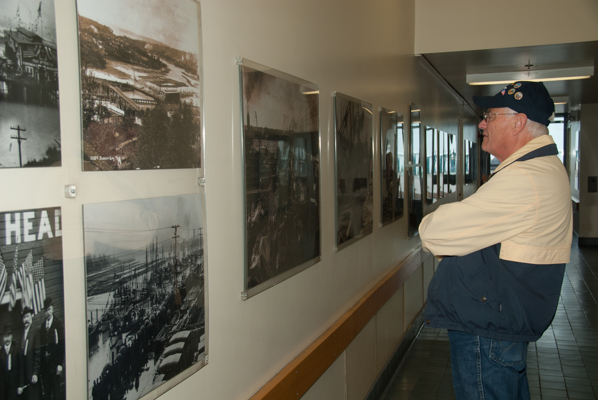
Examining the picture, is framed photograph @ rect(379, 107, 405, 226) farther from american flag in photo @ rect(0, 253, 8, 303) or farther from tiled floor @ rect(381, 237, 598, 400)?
american flag in photo @ rect(0, 253, 8, 303)

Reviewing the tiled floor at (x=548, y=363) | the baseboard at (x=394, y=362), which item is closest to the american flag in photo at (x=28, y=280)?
the baseboard at (x=394, y=362)

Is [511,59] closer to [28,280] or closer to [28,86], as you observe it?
[28,86]

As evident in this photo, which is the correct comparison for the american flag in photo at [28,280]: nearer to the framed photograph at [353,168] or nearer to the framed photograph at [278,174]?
the framed photograph at [278,174]

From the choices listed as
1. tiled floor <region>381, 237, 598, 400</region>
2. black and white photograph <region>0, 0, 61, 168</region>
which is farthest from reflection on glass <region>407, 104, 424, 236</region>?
black and white photograph <region>0, 0, 61, 168</region>

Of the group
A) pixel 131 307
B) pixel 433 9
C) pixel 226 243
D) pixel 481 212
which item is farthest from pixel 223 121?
pixel 433 9

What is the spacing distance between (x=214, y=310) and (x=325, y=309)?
1376mm

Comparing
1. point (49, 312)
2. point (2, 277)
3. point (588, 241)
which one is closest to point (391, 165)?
point (49, 312)

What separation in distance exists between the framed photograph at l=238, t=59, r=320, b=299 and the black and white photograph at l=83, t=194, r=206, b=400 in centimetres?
41

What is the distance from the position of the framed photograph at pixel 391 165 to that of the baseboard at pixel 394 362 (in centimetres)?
137

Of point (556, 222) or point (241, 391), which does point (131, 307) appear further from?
point (556, 222)

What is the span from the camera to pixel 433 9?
5.89 m

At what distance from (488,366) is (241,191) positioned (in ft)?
4.57

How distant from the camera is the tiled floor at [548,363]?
462 centimetres

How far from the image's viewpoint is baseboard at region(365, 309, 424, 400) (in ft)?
14.5
